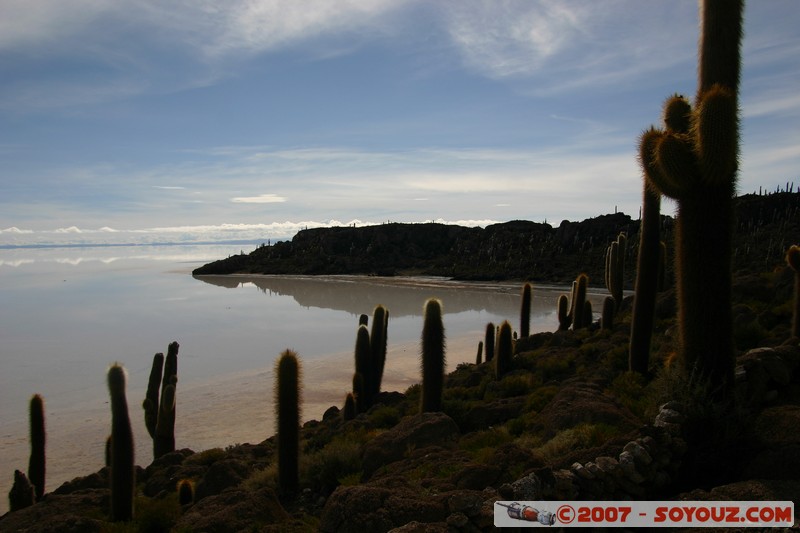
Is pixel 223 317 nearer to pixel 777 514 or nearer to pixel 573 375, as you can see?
pixel 573 375

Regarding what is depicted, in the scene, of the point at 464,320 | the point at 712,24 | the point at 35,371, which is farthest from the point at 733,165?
the point at 464,320

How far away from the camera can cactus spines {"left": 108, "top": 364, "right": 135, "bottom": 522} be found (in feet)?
26.9

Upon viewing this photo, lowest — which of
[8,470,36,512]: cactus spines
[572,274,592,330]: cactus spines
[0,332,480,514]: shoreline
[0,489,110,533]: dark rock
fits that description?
[0,332,480,514]: shoreline

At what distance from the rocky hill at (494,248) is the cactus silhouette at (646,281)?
30646mm

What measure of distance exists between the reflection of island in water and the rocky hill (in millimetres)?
6338

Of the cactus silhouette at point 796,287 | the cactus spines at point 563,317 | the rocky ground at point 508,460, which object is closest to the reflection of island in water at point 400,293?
the cactus spines at point 563,317

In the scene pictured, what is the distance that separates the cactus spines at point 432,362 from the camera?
453 inches

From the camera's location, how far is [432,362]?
11.6 metres

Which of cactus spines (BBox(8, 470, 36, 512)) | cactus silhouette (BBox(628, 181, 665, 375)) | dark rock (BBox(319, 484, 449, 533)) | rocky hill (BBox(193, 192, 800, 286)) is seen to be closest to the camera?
dark rock (BBox(319, 484, 449, 533))

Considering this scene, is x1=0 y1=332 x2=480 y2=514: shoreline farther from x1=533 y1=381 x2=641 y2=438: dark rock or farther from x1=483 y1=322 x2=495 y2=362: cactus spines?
x1=533 y1=381 x2=641 y2=438: dark rock

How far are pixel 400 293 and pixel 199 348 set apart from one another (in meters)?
28.6

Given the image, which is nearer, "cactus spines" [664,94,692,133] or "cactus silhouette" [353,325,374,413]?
"cactus spines" [664,94,692,133]

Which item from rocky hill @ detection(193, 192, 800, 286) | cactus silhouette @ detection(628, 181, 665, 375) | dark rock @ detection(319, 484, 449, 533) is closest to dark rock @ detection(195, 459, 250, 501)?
dark rock @ detection(319, 484, 449, 533)

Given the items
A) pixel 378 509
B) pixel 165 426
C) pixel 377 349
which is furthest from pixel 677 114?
pixel 165 426
